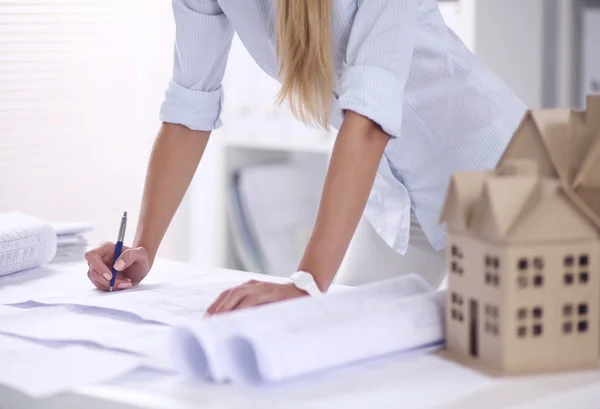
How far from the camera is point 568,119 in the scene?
3.32ft

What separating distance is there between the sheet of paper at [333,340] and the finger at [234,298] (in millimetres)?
140

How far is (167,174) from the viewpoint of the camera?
1.49m

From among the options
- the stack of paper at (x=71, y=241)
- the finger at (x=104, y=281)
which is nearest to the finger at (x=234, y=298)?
the finger at (x=104, y=281)

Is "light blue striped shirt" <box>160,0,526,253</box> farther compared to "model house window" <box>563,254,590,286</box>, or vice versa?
"light blue striped shirt" <box>160,0,526,253</box>

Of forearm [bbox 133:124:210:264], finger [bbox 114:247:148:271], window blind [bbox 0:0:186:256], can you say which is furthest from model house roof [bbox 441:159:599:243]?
window blind [bbox 0:0:186:256]

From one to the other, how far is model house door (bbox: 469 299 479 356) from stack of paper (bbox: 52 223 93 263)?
0.85 metres

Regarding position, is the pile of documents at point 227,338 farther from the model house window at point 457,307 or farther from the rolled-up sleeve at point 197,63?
the rolled-up sleeve at point 197,63

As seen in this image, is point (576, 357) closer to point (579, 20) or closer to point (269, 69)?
point (269, 69)

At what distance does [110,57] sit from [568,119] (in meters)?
1.96

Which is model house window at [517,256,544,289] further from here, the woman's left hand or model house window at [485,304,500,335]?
the woman's left hand

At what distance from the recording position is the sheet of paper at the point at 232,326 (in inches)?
33.0

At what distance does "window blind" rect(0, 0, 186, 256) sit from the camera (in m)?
2.49

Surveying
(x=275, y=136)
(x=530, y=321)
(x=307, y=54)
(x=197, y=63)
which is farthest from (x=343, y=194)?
(x=275, y=136)

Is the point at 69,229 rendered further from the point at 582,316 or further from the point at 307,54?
the point at 582,316
